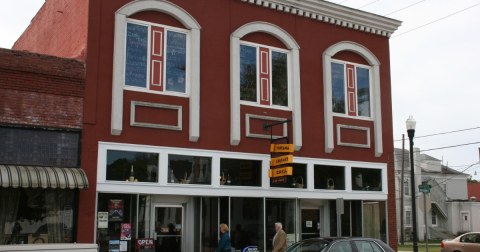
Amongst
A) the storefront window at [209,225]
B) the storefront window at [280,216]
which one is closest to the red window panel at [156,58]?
the storefront window at [209,225]

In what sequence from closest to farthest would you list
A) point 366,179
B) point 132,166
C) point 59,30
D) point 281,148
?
point 132,166
point 281,148
point 59,30
point 366,179

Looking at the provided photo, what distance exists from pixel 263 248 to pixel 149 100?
19.1 feet

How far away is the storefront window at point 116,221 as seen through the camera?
44.0ft

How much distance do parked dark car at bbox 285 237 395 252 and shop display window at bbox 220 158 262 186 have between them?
389 cm

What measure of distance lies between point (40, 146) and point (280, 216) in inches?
306

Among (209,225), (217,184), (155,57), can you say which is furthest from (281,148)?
(155,57)

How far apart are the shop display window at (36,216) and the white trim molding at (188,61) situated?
229cm

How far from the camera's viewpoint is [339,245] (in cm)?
1162

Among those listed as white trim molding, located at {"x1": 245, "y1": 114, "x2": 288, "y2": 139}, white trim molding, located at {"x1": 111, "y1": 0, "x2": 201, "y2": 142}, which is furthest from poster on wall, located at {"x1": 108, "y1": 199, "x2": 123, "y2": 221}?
white trim molding, located at {"x1": 245, "y1": 114, "x2": 288, "y2": 139}

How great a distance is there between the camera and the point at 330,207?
59.7 ft

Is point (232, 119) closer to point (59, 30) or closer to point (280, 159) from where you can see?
point (280, 159)

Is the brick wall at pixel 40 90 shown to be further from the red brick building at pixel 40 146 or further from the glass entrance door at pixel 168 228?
the glass entrance door at pixel 168 228

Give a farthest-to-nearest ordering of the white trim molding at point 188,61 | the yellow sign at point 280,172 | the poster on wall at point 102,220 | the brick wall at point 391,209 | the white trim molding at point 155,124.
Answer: the brick wall at point 391,209 → the yellow sign at point 280,172 → the white trim molding at point 155,124 → the white trim molding at point 188,61 → the poster on wall at point 102,220

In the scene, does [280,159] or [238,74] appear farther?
[238,74]
